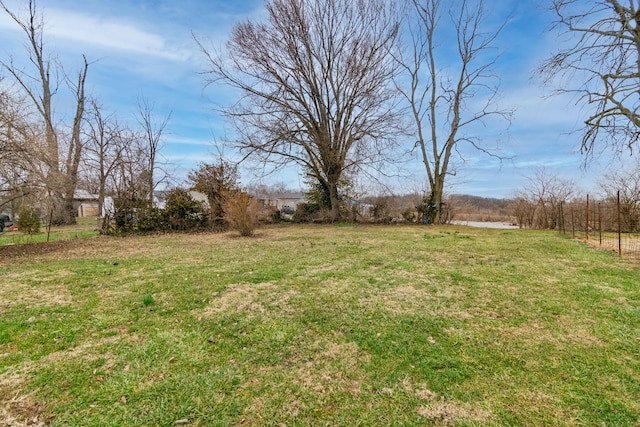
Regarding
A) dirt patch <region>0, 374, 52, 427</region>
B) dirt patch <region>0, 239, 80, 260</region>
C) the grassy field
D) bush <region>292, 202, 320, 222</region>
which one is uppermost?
bush <region>292, 202, 320, 222</region>

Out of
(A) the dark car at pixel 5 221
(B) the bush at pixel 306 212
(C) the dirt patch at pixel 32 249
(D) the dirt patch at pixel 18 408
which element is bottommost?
(D) the dirt patch at pixel 18 408

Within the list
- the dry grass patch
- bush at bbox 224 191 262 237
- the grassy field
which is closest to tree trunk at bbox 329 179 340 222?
bush at bbox 224 191 262 237

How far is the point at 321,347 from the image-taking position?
2.36 metres

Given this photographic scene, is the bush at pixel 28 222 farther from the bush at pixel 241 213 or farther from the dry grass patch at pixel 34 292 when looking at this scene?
the dry grass patch at pixel 34 292

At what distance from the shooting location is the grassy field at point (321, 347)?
164 cm

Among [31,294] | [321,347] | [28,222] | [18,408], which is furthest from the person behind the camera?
[28,222]

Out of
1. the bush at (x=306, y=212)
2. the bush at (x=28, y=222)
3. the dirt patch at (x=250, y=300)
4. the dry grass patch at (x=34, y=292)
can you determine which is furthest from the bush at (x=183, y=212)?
the dirt patch at (x=250, y=300)

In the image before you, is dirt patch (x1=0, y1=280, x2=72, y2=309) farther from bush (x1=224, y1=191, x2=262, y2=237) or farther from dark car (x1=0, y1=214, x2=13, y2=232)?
dark car (x1=0, y1=214, x2=13, y2=232)

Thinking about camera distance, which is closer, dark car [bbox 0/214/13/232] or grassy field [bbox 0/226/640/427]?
grassy field [bbox 0/226/640/427]

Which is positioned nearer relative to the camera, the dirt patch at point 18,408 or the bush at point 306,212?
the dirt patch at point 18,408

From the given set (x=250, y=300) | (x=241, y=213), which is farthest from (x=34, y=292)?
(x=241, y=213)

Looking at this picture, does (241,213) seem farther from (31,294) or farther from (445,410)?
(445,410)

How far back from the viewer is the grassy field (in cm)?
164

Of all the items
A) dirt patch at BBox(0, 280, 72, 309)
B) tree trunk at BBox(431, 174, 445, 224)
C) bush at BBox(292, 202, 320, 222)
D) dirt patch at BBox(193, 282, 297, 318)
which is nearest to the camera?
dirt patch at BBox(193, 282, 297, 318)
